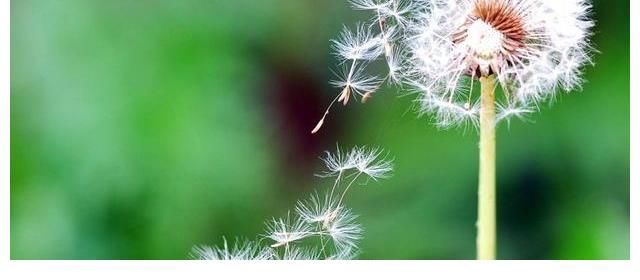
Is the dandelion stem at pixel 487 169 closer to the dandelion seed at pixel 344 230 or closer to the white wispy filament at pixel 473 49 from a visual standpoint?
the white wispy filament at pixel 473 49

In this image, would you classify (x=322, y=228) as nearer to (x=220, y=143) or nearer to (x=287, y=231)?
(x=287, y=231)

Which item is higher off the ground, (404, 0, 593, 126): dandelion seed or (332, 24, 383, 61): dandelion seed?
(332, 24, 383, 61): dandelion seed

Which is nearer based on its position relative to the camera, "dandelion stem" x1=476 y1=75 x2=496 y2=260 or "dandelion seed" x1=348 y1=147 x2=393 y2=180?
"dandelion stem" x1=476 y1=75 x2=496 y2=260

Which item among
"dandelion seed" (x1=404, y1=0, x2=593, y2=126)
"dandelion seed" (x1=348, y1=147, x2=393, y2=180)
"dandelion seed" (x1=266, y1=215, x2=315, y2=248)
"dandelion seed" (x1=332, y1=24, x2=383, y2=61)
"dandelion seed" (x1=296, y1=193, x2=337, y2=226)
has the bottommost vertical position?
"dandelion seed" (x1=266, y1=215, x2=315, y2=248)

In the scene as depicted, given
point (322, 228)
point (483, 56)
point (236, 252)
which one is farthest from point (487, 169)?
point (236, 252)

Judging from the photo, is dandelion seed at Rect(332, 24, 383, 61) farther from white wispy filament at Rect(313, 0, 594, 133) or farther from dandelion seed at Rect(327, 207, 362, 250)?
dandelion seed at Rect(327, 207, 362, 250)

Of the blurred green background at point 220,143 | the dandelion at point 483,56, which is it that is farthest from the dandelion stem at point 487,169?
the blurred green background at point 220,143

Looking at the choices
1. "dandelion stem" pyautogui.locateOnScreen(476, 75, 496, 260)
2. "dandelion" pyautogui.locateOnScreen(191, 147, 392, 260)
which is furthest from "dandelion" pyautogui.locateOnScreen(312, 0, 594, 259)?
"dandelion" pyautogui.locateOnScreen(191, 147, 392, 260)
